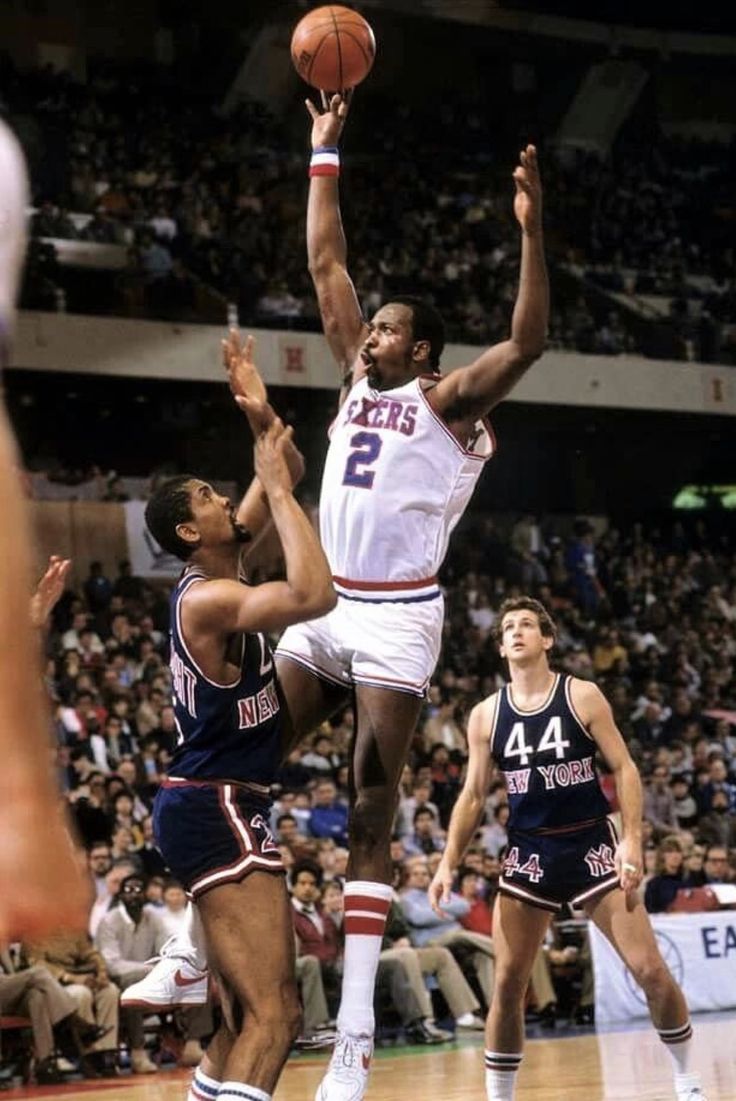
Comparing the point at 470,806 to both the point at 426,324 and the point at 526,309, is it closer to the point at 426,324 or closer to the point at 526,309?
the point at 426,324

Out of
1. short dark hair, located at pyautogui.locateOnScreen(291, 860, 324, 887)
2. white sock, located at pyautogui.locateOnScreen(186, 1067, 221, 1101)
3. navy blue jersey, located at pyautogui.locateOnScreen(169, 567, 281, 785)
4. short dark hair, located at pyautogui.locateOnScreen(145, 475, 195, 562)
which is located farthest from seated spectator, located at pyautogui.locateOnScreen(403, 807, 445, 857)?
short dark hair, located at pyautogui.locateOnScreen(145, 475, 195, 562)

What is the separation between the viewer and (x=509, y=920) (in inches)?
267

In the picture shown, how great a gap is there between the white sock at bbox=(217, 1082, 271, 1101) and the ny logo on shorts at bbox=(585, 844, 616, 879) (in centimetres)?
240

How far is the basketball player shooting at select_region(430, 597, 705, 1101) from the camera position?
22.0 ft

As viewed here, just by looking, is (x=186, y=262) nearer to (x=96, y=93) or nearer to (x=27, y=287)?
(x=27, y=287)

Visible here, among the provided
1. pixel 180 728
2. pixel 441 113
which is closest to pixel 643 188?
pixel 441 113

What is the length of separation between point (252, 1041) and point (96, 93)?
22.2 metres

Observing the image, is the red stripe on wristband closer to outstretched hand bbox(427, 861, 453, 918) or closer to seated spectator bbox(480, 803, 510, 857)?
outstretched hand bbox(427, 861, 453, 918)

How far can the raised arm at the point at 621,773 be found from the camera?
6500 mm

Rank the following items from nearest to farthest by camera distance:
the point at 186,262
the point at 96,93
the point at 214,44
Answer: the point at 186,262 → the point at 96,93 → the point at 214,44

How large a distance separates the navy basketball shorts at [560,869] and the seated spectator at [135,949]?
4.61 metres

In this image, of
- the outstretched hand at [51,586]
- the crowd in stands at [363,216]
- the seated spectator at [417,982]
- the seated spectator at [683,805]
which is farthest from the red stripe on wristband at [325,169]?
the crowd in stands at [363,216]

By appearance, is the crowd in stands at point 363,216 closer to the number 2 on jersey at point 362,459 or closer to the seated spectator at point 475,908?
the seated spectator at point 475,908

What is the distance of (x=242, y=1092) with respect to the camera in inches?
188
